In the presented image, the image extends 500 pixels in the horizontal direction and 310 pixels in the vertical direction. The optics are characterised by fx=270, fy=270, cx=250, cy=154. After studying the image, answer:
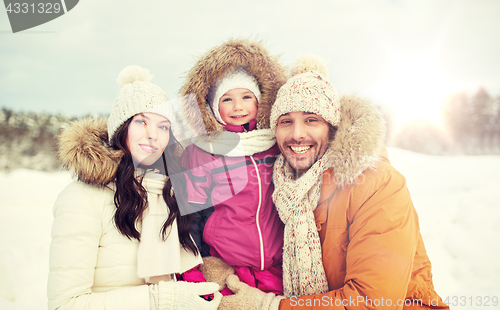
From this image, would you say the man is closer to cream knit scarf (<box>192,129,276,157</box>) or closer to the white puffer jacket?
cream knit scarf (<box>192,129,276,157</box>)

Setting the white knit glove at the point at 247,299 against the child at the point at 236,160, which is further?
the child at the point at 236,160

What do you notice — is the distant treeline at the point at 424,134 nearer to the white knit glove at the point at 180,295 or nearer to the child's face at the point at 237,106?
the child's face at the point at 237,106

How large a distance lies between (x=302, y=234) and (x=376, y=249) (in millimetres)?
409

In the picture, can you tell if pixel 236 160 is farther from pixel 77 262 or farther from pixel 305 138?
pixel 77 262

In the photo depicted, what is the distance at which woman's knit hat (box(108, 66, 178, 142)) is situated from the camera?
5.49 feet

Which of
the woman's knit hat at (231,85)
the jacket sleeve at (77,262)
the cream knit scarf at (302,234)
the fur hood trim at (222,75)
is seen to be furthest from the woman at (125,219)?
the cream knit scarf at (302,234)

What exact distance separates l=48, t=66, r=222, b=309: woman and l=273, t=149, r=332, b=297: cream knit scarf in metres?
0.48

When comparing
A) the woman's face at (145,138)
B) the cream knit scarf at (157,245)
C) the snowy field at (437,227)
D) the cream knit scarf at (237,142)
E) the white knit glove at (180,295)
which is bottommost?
the snowy field at (437,227)

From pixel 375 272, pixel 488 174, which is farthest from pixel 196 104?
pixel 488 174

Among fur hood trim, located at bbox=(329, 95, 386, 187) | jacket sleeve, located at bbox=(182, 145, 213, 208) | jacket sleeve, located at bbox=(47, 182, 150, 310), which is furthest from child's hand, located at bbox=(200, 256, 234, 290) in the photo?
fur hood trim, located at bbox=(329, 95, 386, 187)

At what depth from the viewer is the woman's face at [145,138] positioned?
5.49ft

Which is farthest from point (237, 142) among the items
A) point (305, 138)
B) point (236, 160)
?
point (305, 138)

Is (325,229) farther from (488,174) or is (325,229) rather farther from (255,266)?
(488,174)

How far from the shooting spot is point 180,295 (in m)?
1.52
